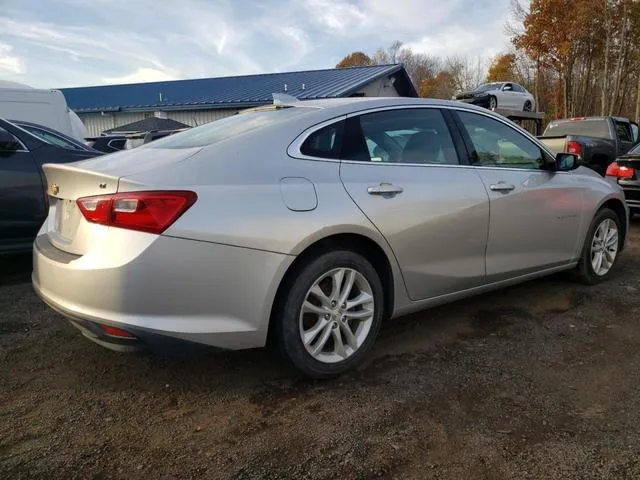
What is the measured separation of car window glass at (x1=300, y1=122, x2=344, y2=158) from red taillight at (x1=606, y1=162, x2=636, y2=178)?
6.26 m

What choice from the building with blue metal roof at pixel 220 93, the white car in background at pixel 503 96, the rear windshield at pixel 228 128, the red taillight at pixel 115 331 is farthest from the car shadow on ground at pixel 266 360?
the building with blue metal roof at pixel 220 93

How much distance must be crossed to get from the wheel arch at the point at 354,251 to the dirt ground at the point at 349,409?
0.42 m

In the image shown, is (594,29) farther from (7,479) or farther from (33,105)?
(7,479)

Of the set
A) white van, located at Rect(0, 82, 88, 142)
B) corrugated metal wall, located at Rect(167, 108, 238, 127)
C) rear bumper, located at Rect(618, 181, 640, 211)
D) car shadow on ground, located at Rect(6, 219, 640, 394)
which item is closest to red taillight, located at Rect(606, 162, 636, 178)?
rear bumper, located at Rect(618, 181, 640, 211)

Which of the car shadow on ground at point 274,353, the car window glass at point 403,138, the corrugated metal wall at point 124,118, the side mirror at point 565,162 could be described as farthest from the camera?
the corrugated metal wall at point 124,118

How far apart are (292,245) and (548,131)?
35.2 ft

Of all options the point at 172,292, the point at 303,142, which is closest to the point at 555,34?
the point at 303,142

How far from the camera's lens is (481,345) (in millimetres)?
3395

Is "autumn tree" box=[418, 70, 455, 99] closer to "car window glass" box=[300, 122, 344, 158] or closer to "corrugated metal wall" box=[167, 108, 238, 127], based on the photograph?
"corrugated metal wall" box=[167, 108, 238, 127]

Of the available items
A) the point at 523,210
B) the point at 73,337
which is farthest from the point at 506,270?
the point at 73,337

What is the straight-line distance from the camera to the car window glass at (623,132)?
434 inches

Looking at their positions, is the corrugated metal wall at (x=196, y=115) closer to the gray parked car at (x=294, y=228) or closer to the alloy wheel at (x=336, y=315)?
the gray parked car at (x=294, y=228)

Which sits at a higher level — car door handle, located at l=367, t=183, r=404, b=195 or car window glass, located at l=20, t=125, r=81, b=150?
car window glass, located at l=20, t=125, r=81, b=150

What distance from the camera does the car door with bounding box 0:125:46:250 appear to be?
459cm
